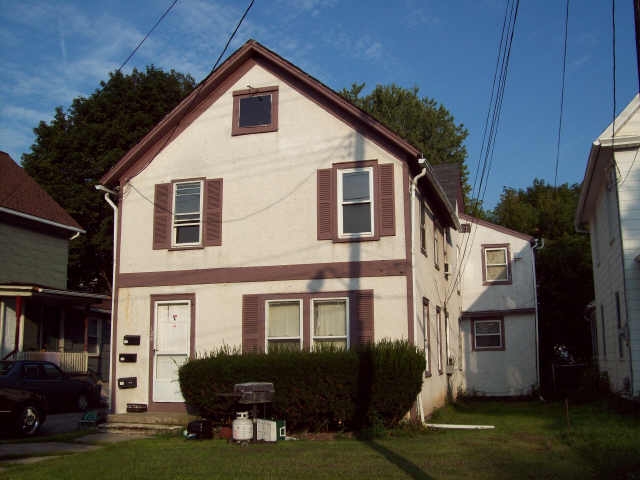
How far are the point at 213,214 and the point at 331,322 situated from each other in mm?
3740

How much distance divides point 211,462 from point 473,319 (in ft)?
53.3

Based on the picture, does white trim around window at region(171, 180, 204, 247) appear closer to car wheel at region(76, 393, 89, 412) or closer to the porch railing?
car wheel at region(76, 393, 89, 412)

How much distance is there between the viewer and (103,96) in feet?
114

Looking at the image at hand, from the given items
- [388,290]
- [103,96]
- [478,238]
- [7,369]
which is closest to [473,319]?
[478,238]

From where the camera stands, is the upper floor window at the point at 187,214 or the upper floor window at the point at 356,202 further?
the upper floor window at the point at 187,214

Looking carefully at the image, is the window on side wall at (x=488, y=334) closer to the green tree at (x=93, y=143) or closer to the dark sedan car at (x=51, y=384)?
the dark sedan car at (x=51, y=384)

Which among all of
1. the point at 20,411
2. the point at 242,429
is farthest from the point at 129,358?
the point at 242,429

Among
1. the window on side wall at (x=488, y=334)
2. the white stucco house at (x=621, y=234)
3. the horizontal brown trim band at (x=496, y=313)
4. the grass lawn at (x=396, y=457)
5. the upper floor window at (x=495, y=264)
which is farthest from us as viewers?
the upper floor window at (x=495, y=264)

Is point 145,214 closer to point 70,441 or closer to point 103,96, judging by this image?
point 70,441

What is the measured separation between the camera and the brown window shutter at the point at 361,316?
14.1m

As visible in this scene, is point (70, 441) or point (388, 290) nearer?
point (70, 441)

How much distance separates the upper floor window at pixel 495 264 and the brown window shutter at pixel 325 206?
458 inches

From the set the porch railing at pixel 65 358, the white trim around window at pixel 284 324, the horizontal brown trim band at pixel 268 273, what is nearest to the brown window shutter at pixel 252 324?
the white trim around window at pixel 284 324

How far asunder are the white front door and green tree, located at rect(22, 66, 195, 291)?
1912 centimetres
